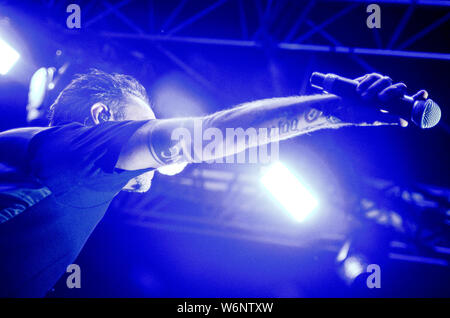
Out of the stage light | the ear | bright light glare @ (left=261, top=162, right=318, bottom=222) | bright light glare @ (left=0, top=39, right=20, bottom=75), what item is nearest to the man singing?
the ear

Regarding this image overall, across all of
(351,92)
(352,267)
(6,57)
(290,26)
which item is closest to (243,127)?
(351,92)

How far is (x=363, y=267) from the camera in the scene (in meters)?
3.84

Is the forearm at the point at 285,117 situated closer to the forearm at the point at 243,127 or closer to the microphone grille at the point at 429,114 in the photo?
the forearm at the point at 243,127

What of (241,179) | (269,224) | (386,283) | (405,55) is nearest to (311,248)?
(269,224)

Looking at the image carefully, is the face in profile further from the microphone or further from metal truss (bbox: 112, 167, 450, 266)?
metal truss (bbox: 112, 167, 450, 266)

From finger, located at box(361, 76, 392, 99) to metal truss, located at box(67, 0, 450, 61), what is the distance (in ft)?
6.83

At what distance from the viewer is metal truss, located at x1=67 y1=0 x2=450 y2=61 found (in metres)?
2.66

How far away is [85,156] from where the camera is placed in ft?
3.56

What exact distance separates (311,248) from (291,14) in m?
3.27

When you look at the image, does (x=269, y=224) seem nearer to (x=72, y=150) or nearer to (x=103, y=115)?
(x=103, y=115)

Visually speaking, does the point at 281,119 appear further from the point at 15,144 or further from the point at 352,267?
the point at 352,267

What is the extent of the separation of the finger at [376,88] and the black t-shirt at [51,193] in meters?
0.73

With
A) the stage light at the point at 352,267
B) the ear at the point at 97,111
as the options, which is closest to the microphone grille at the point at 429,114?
the ear at the point at 97,111

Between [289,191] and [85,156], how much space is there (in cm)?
307
